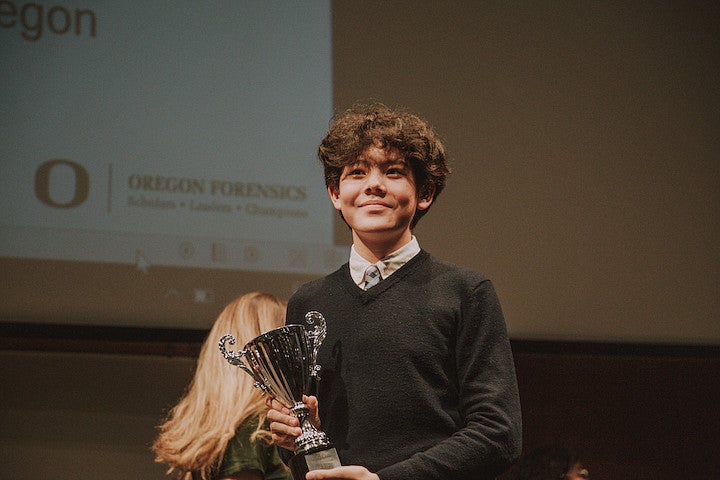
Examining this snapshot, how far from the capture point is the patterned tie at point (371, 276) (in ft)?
5.22

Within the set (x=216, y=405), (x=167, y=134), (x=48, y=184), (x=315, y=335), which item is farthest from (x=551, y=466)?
(x=48, y=184)

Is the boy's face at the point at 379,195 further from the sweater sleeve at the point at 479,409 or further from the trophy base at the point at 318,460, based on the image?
the trophy base at the point at 318,460

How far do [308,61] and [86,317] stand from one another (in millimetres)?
1459

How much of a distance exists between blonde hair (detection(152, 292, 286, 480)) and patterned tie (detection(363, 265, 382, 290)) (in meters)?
0.93

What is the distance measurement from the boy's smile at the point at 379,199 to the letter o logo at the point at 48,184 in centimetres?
192

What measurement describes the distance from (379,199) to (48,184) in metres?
2.07

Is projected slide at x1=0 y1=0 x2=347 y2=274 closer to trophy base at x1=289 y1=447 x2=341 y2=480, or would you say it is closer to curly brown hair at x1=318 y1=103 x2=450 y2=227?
curly brown hair at x1=318 y1=103 x2=450 y2=227

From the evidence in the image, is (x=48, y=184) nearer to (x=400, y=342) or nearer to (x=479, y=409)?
(x=400, y=342)

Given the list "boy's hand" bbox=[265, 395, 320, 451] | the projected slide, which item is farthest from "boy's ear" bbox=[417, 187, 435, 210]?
the projected slide

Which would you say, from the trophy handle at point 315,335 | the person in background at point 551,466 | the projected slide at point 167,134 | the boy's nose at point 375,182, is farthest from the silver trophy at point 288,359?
the person in background at point 551,466

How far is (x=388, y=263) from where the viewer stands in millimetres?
1596

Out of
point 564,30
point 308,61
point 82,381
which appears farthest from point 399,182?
point 564,30

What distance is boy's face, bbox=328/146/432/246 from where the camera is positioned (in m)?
1.55

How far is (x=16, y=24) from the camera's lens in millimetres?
3227
